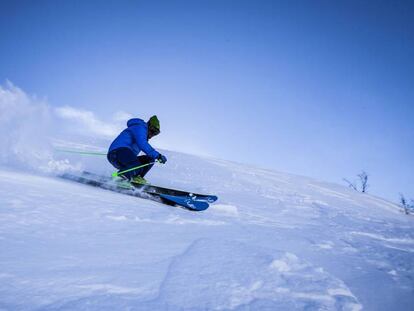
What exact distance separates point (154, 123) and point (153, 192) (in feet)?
6.05

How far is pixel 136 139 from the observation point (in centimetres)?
618

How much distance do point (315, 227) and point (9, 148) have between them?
749 cm

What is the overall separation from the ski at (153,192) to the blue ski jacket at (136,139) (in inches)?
30.6

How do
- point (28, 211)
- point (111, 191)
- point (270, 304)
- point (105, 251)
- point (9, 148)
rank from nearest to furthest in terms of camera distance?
point (270, 304) < point (105, 251) < point (28, 211) < point (111, 191) < point (9, 148)

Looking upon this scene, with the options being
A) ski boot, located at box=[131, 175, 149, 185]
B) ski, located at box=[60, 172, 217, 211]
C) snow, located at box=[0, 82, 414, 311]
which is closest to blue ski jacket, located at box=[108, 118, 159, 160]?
ski boot, located at box=[131, 175, 149, 185]

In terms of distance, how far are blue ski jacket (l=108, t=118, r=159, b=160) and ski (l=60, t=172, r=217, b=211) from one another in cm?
78

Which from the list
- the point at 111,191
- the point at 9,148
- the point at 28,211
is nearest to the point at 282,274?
the point at 28,211

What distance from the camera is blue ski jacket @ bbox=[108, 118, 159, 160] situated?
20.1 ft

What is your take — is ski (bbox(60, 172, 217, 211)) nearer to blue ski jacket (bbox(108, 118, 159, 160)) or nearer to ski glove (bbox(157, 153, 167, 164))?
ski glove (bbox(157, 153, 167, 164))

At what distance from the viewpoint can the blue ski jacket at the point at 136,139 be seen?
614cm

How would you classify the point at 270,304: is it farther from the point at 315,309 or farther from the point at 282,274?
the point at 282,274

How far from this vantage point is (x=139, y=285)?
1821 mm

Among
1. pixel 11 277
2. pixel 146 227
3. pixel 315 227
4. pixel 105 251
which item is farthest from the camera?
pixel 315 227

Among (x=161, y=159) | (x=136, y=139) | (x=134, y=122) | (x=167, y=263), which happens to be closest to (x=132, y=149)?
(x=136, y=139)
